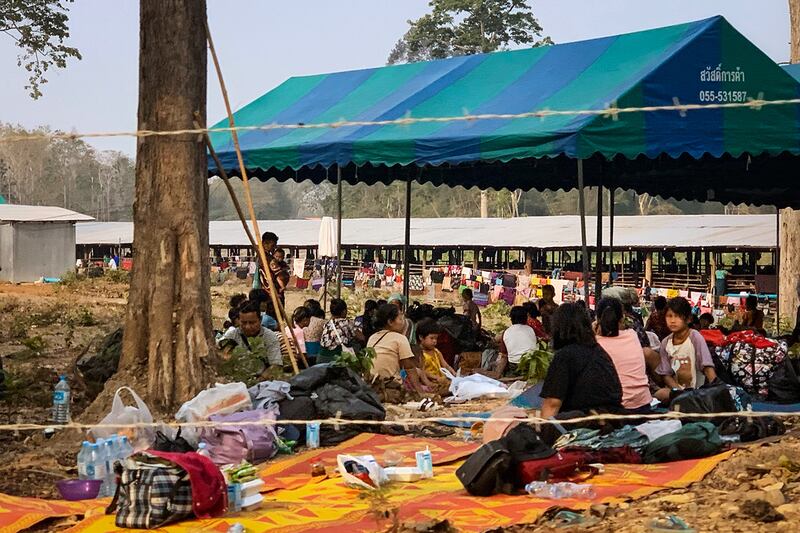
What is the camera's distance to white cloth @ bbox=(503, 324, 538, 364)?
1066 centimetres

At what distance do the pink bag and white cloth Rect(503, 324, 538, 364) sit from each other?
4041 mm

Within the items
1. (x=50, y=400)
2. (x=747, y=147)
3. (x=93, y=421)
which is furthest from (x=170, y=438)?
(x=747, y=147)

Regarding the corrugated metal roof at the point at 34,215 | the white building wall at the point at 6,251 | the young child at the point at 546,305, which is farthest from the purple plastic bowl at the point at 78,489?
the white building wall at the point at 6,251

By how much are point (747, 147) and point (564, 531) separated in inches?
215

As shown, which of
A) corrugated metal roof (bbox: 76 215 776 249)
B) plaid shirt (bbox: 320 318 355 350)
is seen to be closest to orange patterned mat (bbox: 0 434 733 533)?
plaid shirt (bbox: 320 318 355 350)

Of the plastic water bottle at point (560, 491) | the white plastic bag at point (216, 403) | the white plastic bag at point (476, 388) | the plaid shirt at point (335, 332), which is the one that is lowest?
the white plastic bag at point (476, 388)

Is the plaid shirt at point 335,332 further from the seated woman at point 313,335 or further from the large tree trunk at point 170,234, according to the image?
the large tree trunk at point 170,234

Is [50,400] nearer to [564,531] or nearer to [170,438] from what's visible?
[170,438]

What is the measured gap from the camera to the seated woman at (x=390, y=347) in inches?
360

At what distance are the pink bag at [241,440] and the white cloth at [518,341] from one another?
4041 mm

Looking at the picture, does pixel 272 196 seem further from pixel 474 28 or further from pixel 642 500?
pixel 642 500

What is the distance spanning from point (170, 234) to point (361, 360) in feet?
6.74

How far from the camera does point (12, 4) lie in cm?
2341

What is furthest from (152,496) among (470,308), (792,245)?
(792,245)
